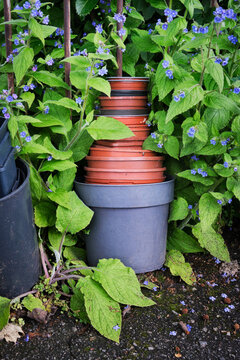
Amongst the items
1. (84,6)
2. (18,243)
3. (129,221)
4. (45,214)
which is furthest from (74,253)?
(84,6)

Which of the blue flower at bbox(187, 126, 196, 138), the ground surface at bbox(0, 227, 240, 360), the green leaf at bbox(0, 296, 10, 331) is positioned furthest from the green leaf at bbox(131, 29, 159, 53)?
the green leaf at bbox(0, 296, 10, 331)

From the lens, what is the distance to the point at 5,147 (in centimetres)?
141

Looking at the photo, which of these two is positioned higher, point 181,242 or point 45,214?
point 45,214

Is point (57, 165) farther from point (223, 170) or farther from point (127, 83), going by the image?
point (223, 170)

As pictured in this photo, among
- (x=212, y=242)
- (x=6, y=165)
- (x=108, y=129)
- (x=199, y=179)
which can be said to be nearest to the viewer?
(x=6, y=165)

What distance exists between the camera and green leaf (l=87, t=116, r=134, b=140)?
1.58 meters

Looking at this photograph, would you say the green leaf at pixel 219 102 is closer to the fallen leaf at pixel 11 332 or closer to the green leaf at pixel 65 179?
the green leaf at pixel 65 179

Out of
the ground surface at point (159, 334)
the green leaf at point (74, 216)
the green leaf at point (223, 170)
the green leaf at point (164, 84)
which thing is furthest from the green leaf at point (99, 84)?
the ground surface at point (159, 334)

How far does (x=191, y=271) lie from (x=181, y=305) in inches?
8.0

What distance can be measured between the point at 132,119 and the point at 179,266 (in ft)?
2.45

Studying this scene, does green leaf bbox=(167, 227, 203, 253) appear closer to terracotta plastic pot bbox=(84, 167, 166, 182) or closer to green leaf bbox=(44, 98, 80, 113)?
terracotta plastic pot bbox=(84, 167, 166, 182)

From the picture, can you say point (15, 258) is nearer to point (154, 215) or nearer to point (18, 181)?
point (18, 181)

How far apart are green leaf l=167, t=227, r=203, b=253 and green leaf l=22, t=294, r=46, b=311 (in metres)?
0.75

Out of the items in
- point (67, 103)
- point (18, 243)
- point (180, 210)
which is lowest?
point (180, 210)
